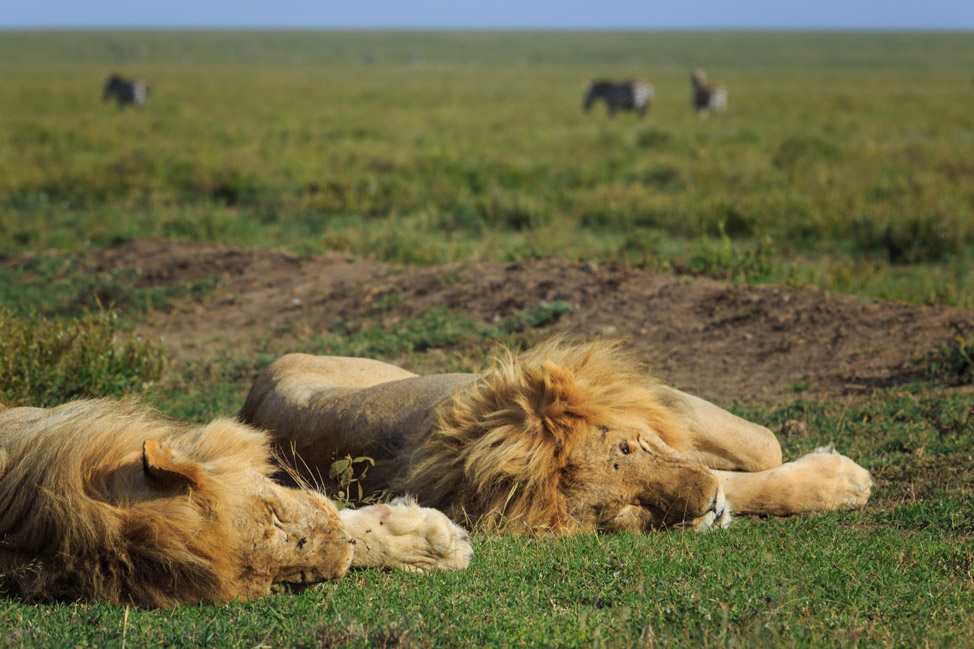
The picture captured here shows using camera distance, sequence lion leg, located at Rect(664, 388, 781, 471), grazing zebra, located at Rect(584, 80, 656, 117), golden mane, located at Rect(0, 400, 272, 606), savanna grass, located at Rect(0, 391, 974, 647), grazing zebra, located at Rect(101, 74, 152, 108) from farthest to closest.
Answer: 1. grazing zebra, located at Rect(101, 74, 152, 108)
2. grazing zebra, located at Rect(584, 80, 656, 117)
3. lion leg, located at Rect(664, 388, 781, 471)
4. golden mane, located at Rect(0, 400, 272, 606)
5. savanna grass, located at Rect(0, 391, 974, 647)

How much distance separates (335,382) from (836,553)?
8.55 ft

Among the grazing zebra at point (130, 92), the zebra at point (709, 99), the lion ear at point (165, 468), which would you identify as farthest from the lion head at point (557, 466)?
the grazing zebra at point (130, 92)

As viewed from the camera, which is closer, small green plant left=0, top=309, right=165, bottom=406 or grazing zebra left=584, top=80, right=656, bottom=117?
small green plant left=0, top=309, right=165, bottom=406

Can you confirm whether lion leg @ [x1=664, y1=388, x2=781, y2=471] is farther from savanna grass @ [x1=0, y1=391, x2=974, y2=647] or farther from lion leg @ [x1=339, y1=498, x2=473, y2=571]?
lion leg @ [x1=339, y1=498, x2=473, y2=571]

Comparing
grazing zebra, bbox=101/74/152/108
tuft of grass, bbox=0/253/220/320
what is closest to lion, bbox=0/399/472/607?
tuft of grass, bbox=0/253/220/320

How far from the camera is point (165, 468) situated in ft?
9.00

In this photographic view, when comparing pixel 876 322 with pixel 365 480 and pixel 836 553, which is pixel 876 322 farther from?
pixel 365 480

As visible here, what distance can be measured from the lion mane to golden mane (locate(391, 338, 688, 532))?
3.09 feet

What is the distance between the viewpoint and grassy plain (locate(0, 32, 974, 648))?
9.25 feet

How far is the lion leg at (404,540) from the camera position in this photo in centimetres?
325

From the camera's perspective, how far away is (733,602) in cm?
288

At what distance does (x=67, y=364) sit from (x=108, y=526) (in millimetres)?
3833

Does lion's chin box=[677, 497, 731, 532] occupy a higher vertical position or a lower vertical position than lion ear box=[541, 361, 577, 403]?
lower

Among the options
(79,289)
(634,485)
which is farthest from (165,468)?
(79,289)
